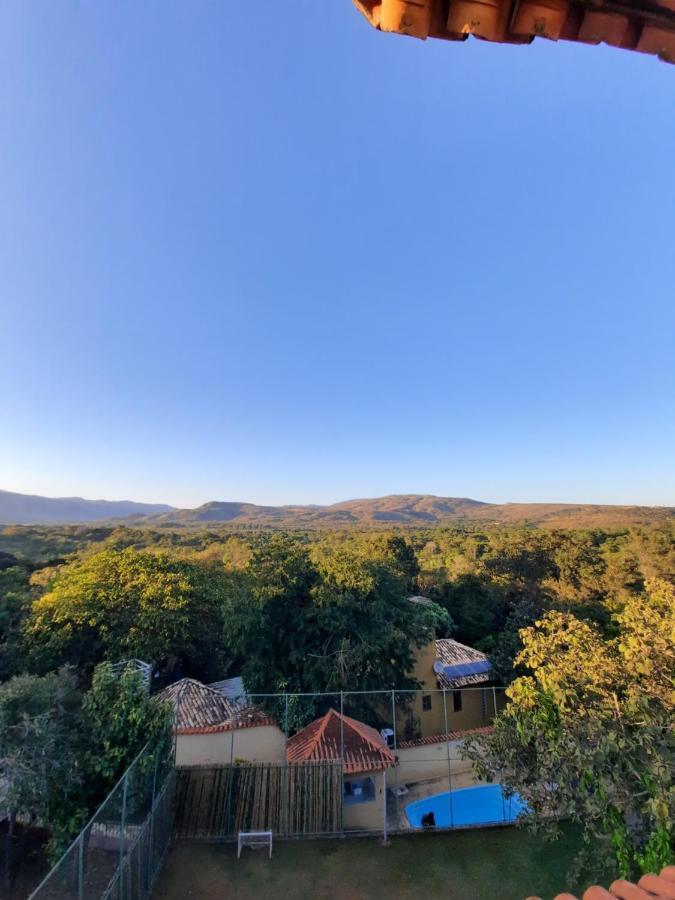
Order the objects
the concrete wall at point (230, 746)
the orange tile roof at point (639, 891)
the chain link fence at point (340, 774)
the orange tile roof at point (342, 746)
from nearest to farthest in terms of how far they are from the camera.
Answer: the orange tile roof at point (639, 891) < the chain link fence at point (340, 774) < the orange tile roof at point (342, 746) < the concrete wall at point (230, 746)

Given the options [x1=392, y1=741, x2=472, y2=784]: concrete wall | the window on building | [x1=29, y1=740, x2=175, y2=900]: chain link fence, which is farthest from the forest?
the window on building

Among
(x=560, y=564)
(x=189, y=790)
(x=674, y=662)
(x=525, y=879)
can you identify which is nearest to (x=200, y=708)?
(x=189, y=790)

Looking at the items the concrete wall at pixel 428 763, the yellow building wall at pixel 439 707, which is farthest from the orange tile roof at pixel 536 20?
the yellow building wall at pixel 439 707

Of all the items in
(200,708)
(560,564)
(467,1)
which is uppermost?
(467,1)

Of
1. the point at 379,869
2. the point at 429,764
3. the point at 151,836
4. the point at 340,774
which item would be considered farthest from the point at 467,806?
the point at 151,836

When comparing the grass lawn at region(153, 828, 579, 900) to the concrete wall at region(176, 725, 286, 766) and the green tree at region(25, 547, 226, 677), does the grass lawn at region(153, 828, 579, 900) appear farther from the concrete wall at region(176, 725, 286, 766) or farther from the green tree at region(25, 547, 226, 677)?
the green tree at region(25, 547, 226, 677)

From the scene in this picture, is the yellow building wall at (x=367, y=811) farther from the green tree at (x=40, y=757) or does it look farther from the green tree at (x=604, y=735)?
the green tree at (x=40, y=757)

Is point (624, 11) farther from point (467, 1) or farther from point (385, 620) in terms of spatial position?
point (385, 620)
